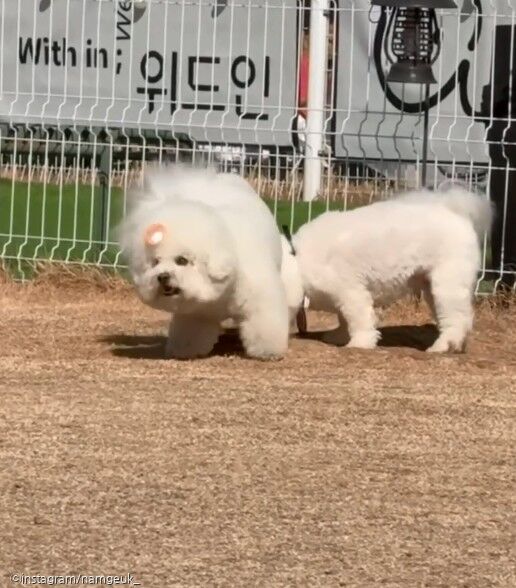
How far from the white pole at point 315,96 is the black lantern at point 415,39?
641 millimetres

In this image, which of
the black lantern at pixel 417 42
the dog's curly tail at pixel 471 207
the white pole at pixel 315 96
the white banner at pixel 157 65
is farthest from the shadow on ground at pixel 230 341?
the white banner at pixel 157 65

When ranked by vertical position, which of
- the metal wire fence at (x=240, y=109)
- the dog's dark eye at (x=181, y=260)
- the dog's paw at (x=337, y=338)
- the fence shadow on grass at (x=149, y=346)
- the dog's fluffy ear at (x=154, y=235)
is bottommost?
the fence shadow on grass at (x=149, y=346)

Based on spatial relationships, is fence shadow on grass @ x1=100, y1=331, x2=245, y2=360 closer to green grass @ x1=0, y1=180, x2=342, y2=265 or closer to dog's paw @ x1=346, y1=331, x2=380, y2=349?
dog's paw @ x1=346, y1=331, x2=380, y2=349

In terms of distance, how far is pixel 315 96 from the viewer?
969cm

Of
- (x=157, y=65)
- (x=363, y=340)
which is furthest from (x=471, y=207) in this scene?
(x=157, y=65)

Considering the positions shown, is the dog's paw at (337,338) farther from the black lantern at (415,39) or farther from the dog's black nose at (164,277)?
the black lantern at (415,39)

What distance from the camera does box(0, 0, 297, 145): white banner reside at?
367 inches

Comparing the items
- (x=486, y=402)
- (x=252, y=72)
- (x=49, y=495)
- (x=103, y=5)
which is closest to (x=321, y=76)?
(x=252, y=72)

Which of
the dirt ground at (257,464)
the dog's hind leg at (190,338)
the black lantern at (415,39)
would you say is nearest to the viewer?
the dirt ground at (257,464)

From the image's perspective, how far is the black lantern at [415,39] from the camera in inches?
322

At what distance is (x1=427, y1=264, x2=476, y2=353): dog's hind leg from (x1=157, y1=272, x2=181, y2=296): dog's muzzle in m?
1.37

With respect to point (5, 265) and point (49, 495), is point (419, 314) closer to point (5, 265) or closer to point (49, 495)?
point (5, 265)

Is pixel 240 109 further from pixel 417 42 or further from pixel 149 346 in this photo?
pixel 149 346

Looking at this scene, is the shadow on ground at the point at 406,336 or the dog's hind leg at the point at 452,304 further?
the shadow on ground at the point at 406,336
